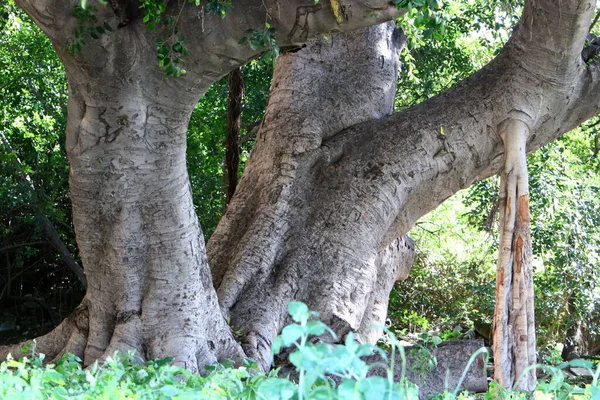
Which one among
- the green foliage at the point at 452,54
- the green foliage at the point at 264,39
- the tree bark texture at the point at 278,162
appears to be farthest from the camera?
the green foliage at the point at 452,54

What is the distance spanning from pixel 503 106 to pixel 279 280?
1978 millimetres

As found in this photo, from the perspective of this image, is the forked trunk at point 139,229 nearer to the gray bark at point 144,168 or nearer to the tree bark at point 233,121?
the gray bark at point 144,168

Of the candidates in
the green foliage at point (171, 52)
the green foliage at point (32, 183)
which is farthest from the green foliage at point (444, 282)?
the green foliage at point (171, 52)

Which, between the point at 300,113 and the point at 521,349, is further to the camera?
the point at 300,113

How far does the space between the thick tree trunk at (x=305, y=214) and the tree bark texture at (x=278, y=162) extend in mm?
11

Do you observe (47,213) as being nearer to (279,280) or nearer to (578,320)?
(279,280)

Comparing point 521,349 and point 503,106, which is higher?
point 503,106

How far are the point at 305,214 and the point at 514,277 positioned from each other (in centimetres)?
141

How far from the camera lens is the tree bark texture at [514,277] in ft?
17.0

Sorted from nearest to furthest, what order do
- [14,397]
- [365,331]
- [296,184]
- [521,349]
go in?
[14,397], [521,349], [296,184], [365,331]

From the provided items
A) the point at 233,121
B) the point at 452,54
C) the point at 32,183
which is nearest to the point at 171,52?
the point at 233,121

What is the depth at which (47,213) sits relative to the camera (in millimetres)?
8789

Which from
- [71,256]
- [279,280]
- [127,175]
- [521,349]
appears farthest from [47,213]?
[521,349]

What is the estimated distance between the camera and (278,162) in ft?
19.1
